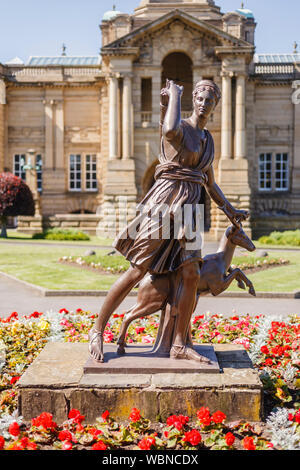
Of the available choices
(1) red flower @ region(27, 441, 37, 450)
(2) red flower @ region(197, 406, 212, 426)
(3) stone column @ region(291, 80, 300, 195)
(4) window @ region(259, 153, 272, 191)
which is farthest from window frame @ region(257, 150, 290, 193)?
(1) red flower @ region(27, 441, 37, 450)

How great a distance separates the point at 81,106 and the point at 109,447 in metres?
33.6

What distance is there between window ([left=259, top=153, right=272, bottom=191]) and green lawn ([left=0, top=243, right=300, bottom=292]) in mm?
14662

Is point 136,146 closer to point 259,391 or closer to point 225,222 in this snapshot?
point 225,222

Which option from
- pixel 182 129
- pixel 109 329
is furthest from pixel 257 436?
pixel 109 329

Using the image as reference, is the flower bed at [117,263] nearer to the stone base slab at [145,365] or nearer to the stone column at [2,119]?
the stone base slab at [145,365]

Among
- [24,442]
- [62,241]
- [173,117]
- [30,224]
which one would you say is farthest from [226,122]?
[24,442]

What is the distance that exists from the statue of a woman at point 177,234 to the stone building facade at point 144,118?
24.5m

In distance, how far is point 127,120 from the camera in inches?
1210

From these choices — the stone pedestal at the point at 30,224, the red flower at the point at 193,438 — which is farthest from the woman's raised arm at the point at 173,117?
the stone pedestal at the point at 30,224

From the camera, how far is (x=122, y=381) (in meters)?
4.90

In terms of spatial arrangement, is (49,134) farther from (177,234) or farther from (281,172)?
(177,234)

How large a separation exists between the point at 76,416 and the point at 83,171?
32459 mm

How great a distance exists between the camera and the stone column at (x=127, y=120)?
100ft

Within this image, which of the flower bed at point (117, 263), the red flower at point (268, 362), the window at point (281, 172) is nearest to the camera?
the red flower at point (268, 362)
